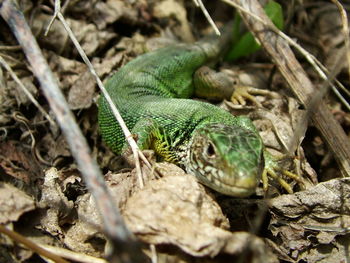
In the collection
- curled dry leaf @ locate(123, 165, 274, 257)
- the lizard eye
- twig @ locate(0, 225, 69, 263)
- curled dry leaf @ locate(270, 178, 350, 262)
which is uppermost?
the lizard eye

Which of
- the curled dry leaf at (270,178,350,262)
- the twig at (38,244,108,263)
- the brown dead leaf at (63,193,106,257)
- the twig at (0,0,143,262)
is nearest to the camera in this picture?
the twig at (0,0,143,262)

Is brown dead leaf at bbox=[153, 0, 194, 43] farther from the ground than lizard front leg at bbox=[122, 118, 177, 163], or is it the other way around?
brown dead leaf at bbox=[153, 0, 194, 43]

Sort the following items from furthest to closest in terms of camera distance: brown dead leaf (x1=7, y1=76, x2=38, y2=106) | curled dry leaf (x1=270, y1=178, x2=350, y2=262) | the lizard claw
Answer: the lizard claw
brown dead leaf (x1=7, y1=76, x2=38, y2=106)
curled dry leaf (x1=270, y1=178, x2=350, y2=262)

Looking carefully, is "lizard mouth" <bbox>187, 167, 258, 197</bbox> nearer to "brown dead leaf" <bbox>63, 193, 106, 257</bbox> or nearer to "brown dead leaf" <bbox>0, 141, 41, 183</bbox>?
"brown dead leaf" <bbox>63, 193, 106, 257</bbox>

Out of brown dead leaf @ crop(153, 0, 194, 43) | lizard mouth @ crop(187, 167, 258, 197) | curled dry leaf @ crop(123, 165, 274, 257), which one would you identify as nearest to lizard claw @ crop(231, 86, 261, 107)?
brown dead leaf @ crop(153, 0, 194, 43)

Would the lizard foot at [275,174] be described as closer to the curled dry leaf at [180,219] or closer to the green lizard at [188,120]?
the green lizard at [188,120]

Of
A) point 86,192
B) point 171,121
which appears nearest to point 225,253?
point 86,192
